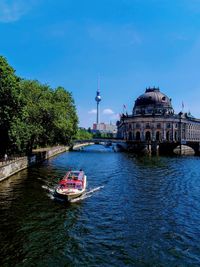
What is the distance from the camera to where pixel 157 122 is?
167m

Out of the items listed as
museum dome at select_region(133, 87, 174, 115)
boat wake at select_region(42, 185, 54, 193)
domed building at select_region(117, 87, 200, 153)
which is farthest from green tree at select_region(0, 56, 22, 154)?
museum dome at select_region(133, 87, 174, 115)

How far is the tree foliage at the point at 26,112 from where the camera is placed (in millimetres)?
48781

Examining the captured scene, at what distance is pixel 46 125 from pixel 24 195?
39409mm

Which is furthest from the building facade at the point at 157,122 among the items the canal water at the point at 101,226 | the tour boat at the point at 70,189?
the tour boat at the point at 70,189

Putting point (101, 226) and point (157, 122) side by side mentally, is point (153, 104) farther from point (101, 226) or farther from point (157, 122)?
point (101, 226)

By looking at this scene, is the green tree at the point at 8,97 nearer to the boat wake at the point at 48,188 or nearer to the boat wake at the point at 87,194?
the boat wake at the point at 48,188

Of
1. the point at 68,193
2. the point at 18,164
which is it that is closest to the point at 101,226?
the point at 68,193

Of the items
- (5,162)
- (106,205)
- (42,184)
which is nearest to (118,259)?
(106,205)

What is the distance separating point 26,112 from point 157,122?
116884 millimetres

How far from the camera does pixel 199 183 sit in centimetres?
5400

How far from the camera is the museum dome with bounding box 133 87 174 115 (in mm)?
181125

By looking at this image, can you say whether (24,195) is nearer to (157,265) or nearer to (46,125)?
(157,265)

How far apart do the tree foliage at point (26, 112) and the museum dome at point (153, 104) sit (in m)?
79.4

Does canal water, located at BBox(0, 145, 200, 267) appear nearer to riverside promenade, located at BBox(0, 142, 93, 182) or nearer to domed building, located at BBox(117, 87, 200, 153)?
riverside promenade, located at BBox(0, 142, 93, 182)
